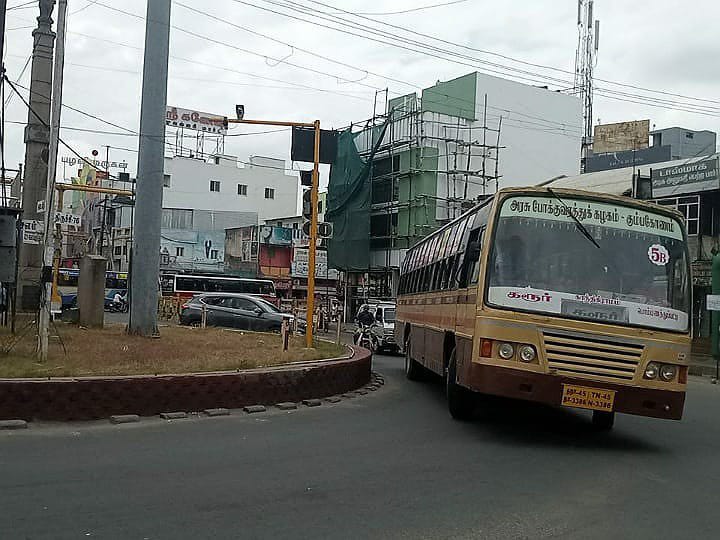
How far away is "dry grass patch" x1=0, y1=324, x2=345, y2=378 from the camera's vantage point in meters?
11.0

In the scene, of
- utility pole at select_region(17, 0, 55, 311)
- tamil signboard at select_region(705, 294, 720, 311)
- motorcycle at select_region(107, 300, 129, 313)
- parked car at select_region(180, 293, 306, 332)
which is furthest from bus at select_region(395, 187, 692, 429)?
motorcycle at select_region(107, 300, 129, 313)

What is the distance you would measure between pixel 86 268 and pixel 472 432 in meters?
14.0

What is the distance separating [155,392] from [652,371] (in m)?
6.12

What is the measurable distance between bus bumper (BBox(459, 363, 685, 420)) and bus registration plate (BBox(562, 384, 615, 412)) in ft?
0.14

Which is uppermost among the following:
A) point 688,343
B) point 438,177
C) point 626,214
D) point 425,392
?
point 438,177

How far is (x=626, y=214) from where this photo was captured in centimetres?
934

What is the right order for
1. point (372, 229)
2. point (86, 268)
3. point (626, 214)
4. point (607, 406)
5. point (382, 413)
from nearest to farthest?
point (607, 406) → point (626, 214) → point (382, 413) → point (86, 268) → point (372, 229)

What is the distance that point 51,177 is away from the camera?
38.3 feet

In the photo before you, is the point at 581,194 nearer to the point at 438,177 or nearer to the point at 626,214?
the point at 626,214

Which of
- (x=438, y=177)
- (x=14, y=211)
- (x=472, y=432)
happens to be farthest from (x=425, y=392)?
(x=438, y=177)

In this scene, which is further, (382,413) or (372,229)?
(372,229)

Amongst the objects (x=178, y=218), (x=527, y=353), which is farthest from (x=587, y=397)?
(x=178, y=218)

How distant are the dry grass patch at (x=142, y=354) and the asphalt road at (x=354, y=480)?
1.65 meters

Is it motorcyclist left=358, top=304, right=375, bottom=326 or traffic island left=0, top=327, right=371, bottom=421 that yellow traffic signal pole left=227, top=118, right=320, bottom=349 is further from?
motorcyclist left=358, top=304, right=375, bottom=326
